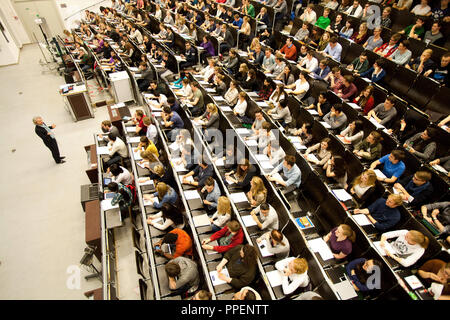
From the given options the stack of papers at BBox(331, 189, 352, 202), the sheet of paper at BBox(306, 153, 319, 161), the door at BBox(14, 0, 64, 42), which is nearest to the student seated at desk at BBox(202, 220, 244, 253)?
the stack of papers at BBox(331, 189, 352, 202)

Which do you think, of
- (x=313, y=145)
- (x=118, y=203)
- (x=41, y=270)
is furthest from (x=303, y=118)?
(x=41, y=270)

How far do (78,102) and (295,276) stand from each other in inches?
311

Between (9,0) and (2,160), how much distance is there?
13.2 meters

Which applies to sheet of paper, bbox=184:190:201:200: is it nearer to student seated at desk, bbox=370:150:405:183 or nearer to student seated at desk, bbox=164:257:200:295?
student seated at desk, bbox=164:257:200:295

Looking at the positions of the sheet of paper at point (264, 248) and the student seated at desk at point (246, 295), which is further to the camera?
the sheet of paper at point (264, 248)

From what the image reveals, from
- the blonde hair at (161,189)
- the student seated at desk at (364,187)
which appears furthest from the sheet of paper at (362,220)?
the blonde hair at (161,189)

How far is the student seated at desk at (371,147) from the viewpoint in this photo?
15.2ft

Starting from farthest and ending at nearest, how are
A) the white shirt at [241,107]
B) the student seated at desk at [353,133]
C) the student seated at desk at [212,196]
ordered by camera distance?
1. the white shirt at [241,107]
2. the student seated at desk at [353,133]
3. the student seated at desk at [212,196]

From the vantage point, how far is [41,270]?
4.28 m

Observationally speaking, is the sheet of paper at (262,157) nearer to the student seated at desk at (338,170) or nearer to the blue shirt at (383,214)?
the student seated at desk at (338,170)

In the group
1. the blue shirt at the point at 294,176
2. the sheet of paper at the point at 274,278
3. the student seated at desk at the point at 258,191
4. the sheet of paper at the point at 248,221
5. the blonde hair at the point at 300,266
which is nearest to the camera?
the blonde hair at the point at 300,266

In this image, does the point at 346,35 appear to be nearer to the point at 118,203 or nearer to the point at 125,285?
the point at 118,203

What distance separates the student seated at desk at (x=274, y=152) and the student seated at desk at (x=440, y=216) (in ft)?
7.97

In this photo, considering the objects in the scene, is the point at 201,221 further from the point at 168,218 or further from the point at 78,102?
the point at 78,102
